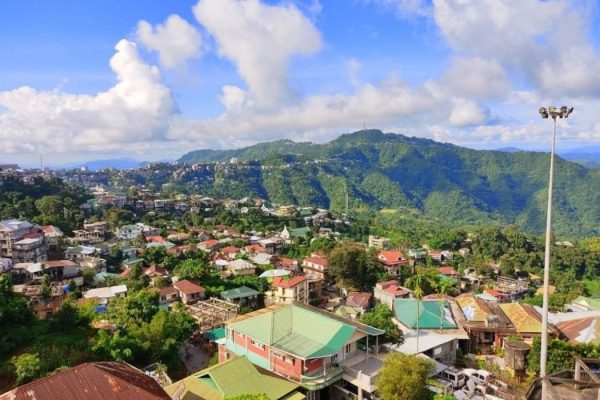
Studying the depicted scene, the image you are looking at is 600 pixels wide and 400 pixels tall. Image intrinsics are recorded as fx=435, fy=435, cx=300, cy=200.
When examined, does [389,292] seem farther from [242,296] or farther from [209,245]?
[209,245]

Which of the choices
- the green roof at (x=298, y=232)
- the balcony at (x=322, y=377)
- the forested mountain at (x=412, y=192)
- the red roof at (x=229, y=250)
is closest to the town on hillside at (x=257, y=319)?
the balcony at (x=322, y=377)

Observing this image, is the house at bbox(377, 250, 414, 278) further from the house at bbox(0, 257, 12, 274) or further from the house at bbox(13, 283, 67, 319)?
the house at bbox(0, 257, 12, 274)

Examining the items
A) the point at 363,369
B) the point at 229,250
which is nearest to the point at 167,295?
the point at 229,250

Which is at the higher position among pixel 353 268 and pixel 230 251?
pixel 353 268

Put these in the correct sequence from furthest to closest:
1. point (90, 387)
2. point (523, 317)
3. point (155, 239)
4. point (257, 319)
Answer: point (155, 239) → point (523, 317) → point (257, 319) → point (90, 387)

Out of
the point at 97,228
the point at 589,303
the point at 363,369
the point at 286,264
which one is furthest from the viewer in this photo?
the point at 97,228

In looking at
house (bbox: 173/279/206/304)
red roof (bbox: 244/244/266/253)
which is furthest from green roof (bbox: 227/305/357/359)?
red roof (bbox: 244/244/266/253)
